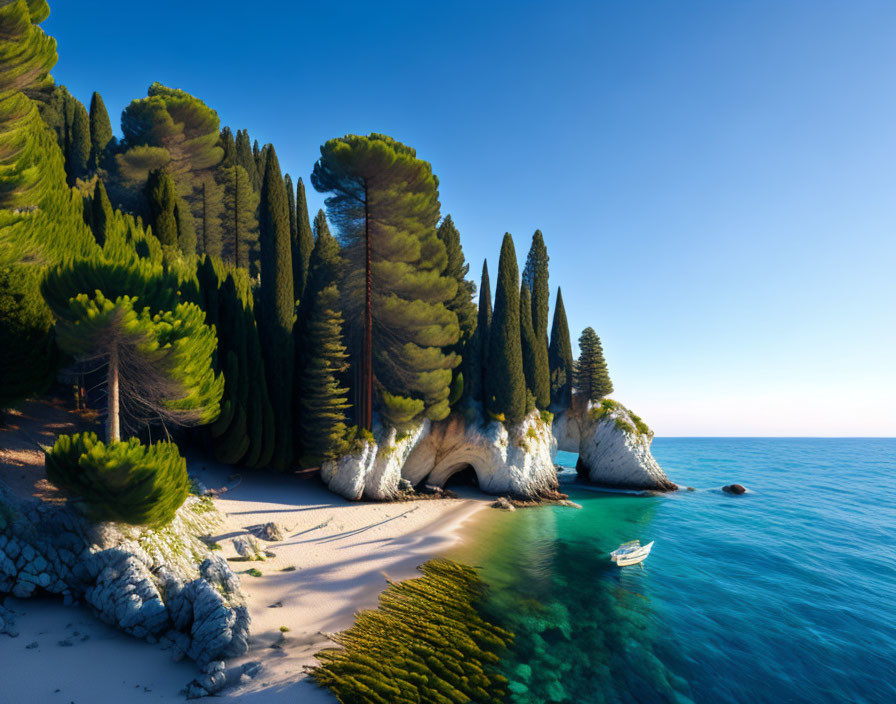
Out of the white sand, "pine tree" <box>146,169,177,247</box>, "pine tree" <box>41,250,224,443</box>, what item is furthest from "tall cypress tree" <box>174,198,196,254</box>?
"pine tree" <box>41,250,224,443</box>

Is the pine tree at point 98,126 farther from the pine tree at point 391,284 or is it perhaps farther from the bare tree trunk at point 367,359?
the bare tree trunk at point 367,359

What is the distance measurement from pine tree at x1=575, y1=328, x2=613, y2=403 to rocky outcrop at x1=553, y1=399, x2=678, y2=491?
4.39 feet

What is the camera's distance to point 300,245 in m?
35.6

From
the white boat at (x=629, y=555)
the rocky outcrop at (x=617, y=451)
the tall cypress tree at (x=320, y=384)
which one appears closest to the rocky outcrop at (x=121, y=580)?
the tall cypress tree at (x=320, y=384)

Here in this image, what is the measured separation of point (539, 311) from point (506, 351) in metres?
8.76

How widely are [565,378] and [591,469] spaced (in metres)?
10.3

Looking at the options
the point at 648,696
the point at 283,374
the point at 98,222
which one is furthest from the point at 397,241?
the point at 648,696

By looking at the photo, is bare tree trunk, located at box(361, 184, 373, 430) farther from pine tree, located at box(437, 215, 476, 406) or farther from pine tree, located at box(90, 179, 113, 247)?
pine tree, located at box(90, 179, 113, 247)

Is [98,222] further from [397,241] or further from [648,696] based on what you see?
[648,696]

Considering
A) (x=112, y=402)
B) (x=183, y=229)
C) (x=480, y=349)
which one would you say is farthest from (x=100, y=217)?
(x=480, y=349)

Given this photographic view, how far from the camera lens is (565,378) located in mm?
43812

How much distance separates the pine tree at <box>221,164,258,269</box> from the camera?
134ft

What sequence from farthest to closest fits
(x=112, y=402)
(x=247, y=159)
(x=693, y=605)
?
1. (x=247, y=159)
2. (x=693, y=605)
3. (x=112, y=402)

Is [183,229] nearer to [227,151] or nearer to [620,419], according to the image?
[227,151]
